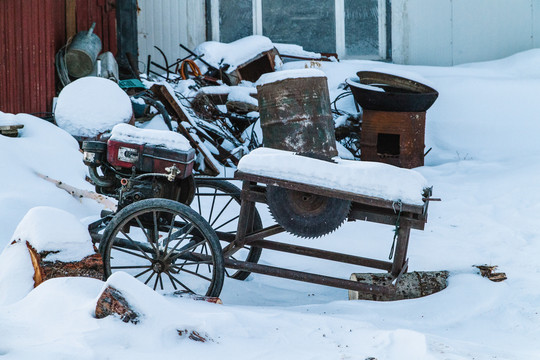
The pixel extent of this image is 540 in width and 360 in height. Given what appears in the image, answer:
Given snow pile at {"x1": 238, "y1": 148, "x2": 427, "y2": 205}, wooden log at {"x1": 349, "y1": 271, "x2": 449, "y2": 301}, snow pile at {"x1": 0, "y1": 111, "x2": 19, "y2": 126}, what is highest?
snow pile at {"x1": 0, "y1": 111, "x2": 19, "y2": 126}

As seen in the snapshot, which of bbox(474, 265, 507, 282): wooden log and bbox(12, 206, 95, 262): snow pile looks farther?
bbox(474, 265, 507, 282): wooden log

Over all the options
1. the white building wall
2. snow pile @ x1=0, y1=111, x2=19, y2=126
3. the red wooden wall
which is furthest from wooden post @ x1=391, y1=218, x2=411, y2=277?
the white building wall

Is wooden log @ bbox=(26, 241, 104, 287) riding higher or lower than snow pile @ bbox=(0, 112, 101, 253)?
lower

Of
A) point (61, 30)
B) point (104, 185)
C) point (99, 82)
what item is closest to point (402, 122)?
point (99, 82)

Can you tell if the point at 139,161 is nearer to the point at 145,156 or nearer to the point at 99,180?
the point at 145,156

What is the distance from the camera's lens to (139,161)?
16.8ft

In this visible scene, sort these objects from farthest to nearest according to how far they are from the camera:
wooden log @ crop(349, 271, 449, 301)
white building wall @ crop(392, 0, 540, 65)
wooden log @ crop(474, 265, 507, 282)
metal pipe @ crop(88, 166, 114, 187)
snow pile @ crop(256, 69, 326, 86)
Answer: white building wall @ crop(392, 0, 540, 65)
snow pile @ crop(256, 69, 326, 86)
wooden log @ crop(474, 265, 507, 282)
wooden log @ crop(349, 271, 449, 301)
metal pipe @ crop(88, 166, 114, 187)

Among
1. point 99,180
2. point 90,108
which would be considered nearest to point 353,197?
point 99,180

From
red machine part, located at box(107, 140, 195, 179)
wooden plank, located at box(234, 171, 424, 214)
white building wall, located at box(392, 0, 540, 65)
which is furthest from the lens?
white building wall, located at box(392, 0, 540, 65)

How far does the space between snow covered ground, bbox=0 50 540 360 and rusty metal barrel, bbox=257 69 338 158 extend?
150 centimetres

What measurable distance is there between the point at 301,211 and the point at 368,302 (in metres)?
0.84

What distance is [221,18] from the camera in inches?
514

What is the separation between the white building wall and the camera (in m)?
12.4

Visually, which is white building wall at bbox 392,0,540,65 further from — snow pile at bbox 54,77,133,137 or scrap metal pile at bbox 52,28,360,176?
snow pile at bbox 54,77,133,137
